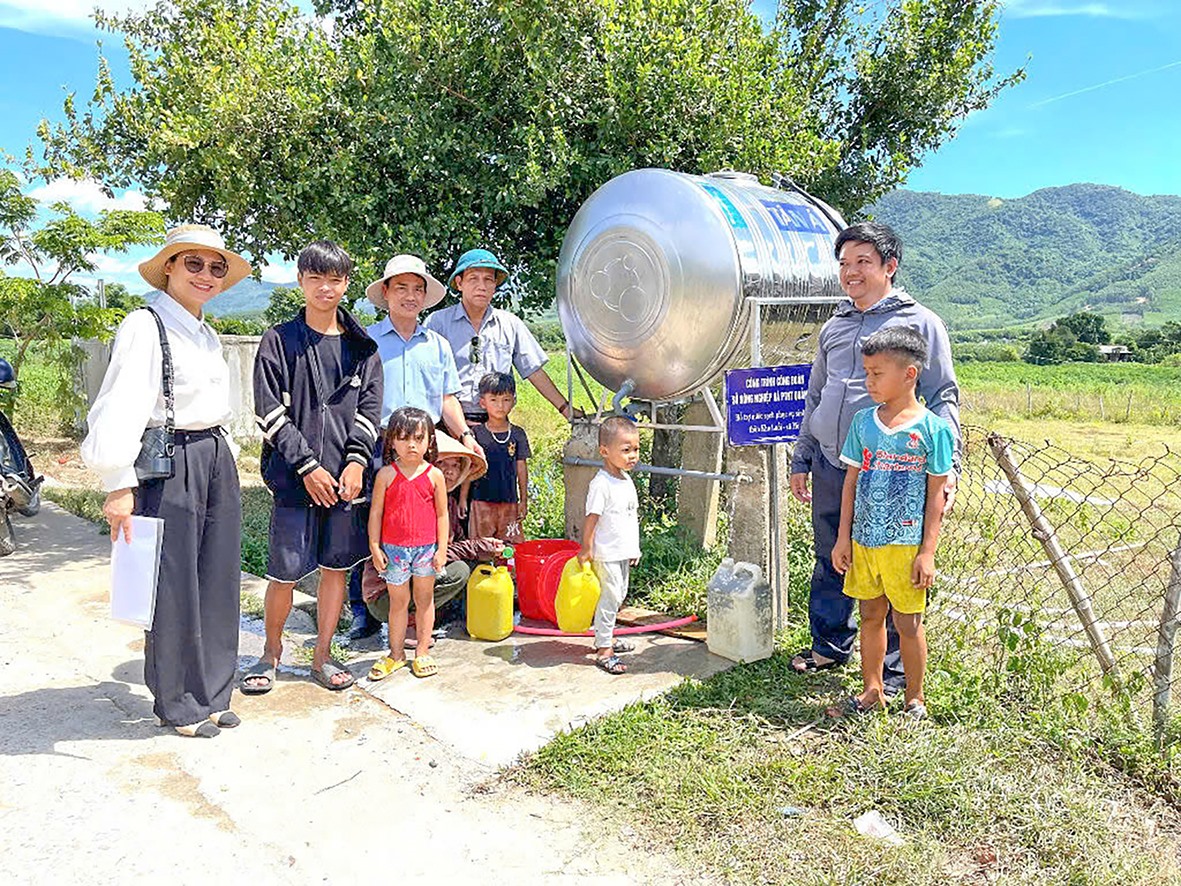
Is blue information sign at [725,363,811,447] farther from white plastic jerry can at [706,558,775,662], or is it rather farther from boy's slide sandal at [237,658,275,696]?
boy's slide sandal at [237,658,275,696]

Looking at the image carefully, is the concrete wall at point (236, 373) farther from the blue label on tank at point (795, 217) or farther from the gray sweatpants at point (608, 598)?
the gray sweatpants at point (608, 598)

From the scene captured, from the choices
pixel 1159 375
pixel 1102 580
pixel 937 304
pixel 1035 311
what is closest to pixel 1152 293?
pixel 1035 311

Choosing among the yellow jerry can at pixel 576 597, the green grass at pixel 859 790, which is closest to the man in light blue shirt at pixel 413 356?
the yellow jerry can at pixel 576 597

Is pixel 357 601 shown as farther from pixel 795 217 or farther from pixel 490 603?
pixel 795 217

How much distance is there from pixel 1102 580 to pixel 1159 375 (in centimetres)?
4400

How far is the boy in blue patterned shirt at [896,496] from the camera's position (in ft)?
11.4

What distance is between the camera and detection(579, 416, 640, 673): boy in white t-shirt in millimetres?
4418

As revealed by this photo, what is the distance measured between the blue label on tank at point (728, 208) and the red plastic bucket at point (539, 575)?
2.05 metres

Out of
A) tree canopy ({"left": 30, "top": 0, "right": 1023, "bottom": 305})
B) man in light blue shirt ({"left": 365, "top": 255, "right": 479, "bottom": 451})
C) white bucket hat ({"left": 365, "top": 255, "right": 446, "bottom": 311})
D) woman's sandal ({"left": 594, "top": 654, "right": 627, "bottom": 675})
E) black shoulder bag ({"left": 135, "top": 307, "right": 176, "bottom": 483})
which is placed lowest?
woman's sandal ({"left": 594, "top": 654, "right": 627, "bottom": 675})

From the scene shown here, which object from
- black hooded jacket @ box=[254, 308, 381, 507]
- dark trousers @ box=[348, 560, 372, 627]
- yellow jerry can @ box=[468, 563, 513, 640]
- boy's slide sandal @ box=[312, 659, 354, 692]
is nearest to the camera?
black hooded jacket @ box=[254, 308, 381, 507]

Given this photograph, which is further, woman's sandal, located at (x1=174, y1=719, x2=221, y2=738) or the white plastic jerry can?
the white plastic jerry can

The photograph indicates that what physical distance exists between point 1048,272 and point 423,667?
192 metres

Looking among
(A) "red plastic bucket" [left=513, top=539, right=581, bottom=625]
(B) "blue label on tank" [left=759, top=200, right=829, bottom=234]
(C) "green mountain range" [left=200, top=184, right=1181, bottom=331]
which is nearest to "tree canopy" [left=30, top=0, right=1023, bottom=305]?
(B) "blue label on tank" [left=759, top=200, right=829, bottom=234]

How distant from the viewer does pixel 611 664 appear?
14.4 feet
